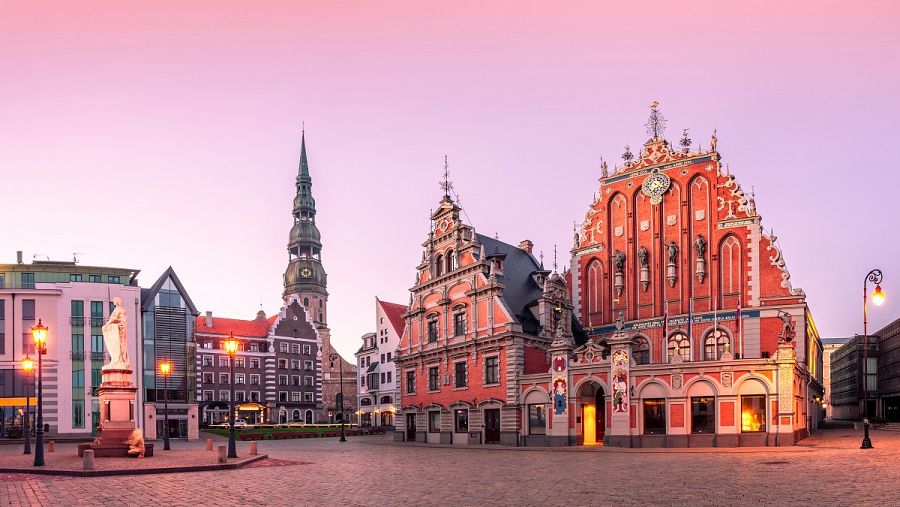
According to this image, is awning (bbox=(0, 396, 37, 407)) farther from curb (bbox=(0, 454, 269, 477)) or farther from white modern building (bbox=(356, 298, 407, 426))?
curb (bbox=(0, 454, 269, 477))

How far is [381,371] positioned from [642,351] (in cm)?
4999

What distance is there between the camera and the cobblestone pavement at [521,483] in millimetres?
18406

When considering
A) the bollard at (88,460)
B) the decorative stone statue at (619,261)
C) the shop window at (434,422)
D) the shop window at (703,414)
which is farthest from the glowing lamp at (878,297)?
the bollard at (88,460)

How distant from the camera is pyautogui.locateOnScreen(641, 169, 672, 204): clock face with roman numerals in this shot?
4859cm

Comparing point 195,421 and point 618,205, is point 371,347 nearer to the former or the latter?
point 195,421

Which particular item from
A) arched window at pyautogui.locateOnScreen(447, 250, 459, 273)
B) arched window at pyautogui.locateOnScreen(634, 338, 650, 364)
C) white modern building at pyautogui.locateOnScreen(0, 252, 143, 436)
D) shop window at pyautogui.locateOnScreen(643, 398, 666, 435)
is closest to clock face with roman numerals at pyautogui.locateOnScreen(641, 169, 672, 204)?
arched window at pyautogui.locateOnScreen(634, 338, 650, 364)

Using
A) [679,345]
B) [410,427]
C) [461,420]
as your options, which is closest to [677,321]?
[679,345]

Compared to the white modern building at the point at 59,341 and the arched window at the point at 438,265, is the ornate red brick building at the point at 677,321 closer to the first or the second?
the arched window at the point at 438,265

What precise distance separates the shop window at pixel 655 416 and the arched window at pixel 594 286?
1075 cm

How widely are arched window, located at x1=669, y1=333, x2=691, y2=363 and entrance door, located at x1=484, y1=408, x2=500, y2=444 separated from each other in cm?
1147

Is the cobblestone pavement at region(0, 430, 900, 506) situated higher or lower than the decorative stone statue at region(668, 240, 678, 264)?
Result: lower

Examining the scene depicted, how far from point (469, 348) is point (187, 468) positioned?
1022 inches

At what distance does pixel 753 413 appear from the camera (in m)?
38.5

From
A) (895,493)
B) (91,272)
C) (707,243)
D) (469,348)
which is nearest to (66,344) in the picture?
(91,272)
